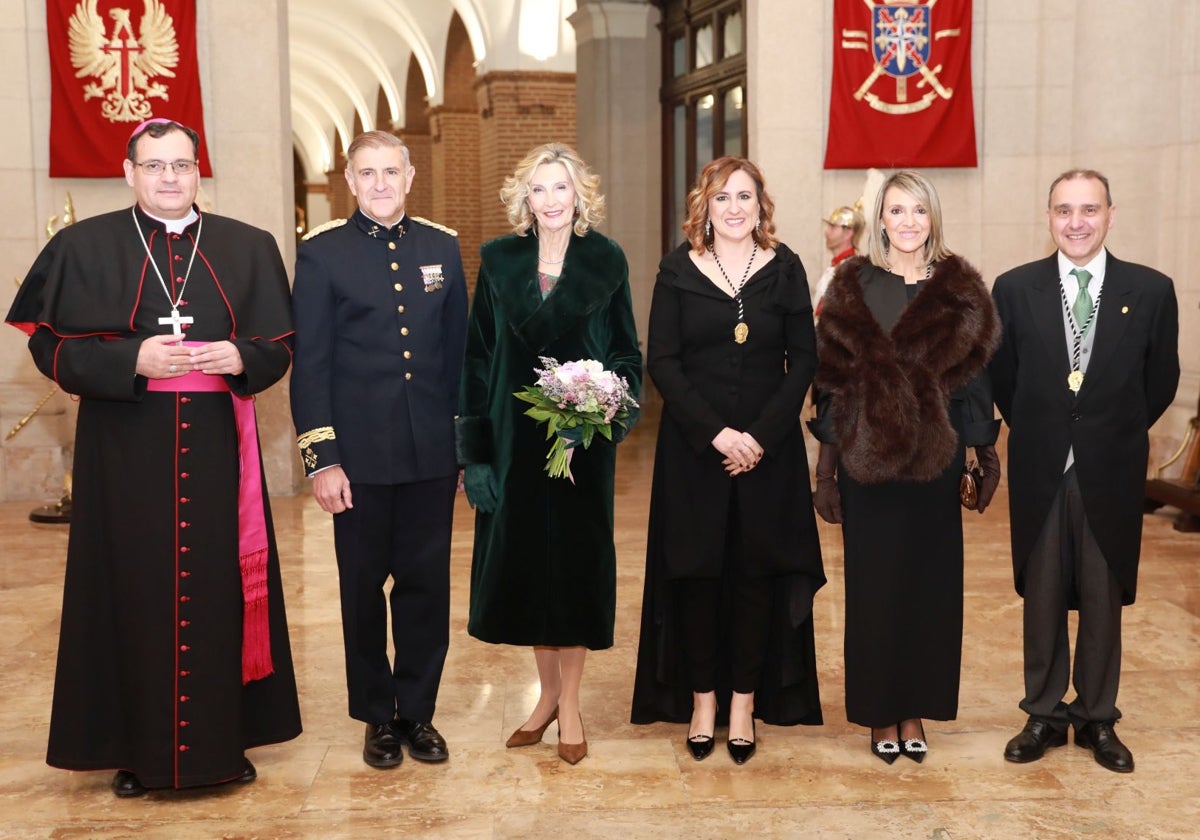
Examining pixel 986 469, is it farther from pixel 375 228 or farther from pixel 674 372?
pixel 375 228

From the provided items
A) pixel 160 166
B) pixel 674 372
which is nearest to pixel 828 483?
pixel 674 372

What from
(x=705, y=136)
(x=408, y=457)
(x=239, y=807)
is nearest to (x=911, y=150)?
(x=705, y=136)

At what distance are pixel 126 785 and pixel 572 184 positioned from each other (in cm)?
217

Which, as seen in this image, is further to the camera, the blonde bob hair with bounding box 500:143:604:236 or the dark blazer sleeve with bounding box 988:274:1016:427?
the dark blazer sleeve with bounding box 988:274:1016:427

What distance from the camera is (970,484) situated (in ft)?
13.0

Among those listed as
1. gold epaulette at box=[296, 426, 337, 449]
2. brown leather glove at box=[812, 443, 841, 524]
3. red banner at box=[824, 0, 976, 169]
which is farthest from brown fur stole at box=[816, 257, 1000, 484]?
red banner at box=[824, 0, 976, 169]

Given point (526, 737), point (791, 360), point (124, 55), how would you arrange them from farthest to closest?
point (124, 55), point (526, 737), point (791, 360)

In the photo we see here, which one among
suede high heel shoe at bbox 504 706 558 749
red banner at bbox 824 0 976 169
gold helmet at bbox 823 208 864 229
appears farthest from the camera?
red banner at bbox 824 0 976 169

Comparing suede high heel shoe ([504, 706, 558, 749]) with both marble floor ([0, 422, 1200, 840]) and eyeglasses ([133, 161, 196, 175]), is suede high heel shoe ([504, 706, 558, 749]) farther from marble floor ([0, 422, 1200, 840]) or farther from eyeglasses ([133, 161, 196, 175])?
eyeglasses ([133, 161, 196, 175])

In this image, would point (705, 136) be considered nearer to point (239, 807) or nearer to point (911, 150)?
point (911, 150)

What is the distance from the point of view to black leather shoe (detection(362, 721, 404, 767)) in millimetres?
4039

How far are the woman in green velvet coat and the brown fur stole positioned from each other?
26.2 inches

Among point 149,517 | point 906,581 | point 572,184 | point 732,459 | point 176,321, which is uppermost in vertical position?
point 572,184

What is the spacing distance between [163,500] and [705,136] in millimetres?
10180
